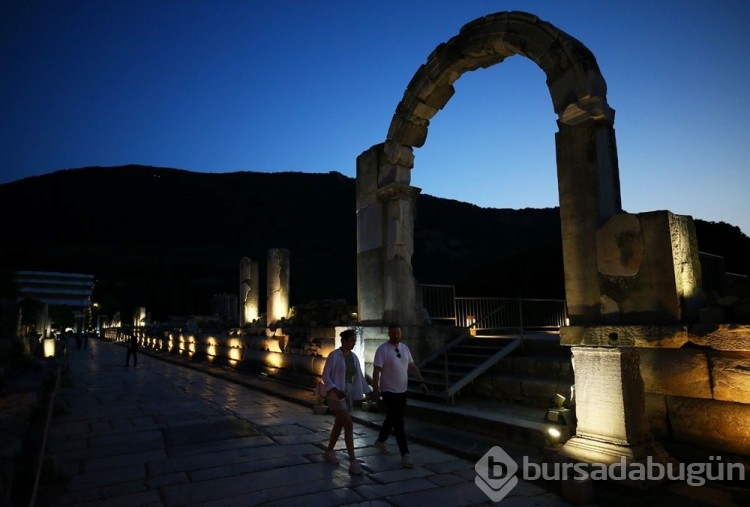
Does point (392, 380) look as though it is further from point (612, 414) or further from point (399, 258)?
point (399, 258)

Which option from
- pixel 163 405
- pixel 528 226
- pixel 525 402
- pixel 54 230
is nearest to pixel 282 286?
pixel 163 405

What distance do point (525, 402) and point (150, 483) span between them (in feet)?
17.4

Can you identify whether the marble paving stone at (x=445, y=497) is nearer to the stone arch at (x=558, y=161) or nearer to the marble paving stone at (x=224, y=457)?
the marble paving stone at (x=224, y=457)

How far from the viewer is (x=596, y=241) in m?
5.74

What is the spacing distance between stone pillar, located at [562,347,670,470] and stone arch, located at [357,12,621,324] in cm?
140

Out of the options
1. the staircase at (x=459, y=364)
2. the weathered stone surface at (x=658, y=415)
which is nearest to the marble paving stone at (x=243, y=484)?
the staircase at (x=459, y=364)

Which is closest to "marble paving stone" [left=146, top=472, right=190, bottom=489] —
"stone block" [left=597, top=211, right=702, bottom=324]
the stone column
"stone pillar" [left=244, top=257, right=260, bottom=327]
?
the stone column

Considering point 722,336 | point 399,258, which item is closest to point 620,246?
point 722,336

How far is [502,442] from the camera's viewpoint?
5656mm

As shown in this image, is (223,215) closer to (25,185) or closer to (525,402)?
(25,185)

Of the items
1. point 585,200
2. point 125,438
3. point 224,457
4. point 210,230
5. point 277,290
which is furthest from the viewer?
point 210,230

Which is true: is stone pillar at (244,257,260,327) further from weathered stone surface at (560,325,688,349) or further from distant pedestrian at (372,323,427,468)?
weathered stone surface at (560,325,688,349)

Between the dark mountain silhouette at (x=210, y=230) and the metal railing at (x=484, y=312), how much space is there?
4003 cm

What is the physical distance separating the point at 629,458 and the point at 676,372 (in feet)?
4.09
